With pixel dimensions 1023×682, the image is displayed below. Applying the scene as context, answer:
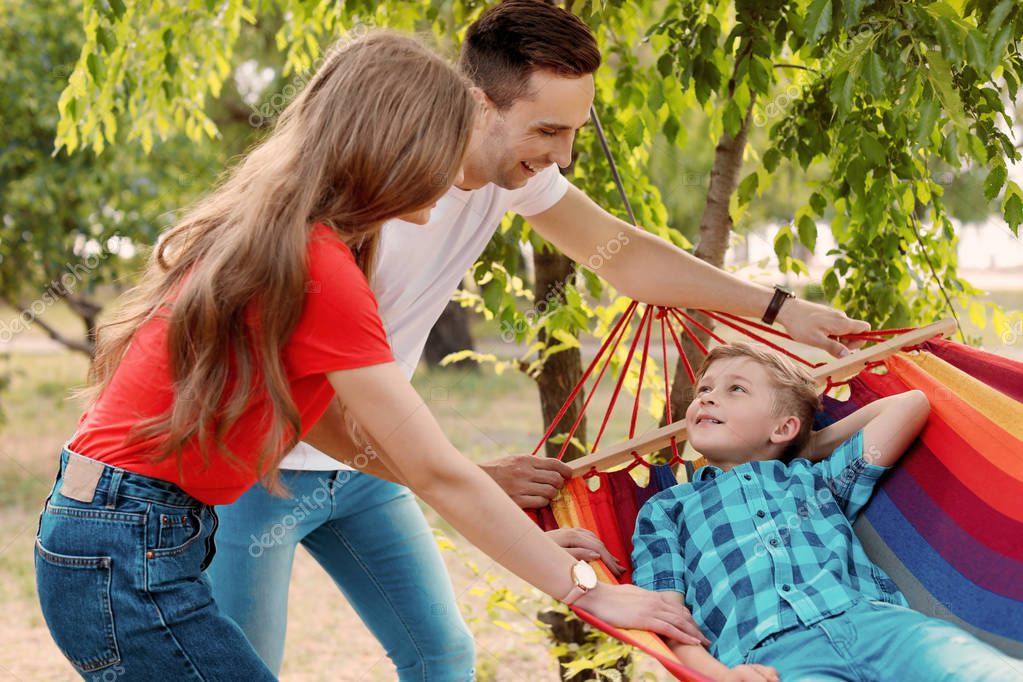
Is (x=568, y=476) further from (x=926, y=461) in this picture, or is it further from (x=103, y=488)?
(x=103, y=488)

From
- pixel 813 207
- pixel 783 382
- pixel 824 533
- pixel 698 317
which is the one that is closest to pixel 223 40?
pixel 698 317

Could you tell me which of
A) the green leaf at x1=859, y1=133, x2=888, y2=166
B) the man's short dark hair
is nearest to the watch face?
the man's short dark hair

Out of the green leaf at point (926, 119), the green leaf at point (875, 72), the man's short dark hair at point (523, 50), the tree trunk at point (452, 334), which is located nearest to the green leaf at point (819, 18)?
the green leaf at point (875, 72)

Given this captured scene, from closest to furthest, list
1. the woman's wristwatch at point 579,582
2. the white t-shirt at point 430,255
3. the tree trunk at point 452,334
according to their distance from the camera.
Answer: the woman's wristwatch at point 579,582 → the white t-shirt at point 430,255 → the tree trunk at point 452,334

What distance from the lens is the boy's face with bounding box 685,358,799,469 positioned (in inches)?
83.8

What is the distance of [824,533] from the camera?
1.94m

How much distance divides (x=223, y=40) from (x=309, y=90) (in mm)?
2543

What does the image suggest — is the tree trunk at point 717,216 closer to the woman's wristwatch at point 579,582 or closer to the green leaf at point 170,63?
the woman's wristwatch at point 579,582

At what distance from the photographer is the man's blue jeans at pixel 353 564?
1.88 metres

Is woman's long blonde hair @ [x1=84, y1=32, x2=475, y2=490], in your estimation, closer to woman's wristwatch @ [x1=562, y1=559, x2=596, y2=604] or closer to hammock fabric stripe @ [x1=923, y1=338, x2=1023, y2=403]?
woman's wristwatch @ [x1=562, y1=559, x2=596, y2=604]

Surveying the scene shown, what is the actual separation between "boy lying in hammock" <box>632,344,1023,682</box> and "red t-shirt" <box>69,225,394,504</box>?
69 cm

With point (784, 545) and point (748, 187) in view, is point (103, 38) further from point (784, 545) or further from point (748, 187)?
point (784, 545)

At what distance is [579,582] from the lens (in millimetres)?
1479

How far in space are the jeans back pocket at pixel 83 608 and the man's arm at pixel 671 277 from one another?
114 cm
